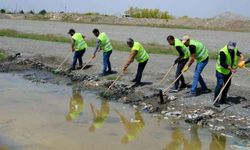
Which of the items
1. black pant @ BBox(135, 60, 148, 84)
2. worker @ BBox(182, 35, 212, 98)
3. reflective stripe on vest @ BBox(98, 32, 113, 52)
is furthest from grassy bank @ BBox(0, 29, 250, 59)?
worker @ BBox(182, 35, 212, 98)

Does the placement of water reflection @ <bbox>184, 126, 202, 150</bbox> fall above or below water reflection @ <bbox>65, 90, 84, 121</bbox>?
above

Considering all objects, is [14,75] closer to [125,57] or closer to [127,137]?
[125,57]

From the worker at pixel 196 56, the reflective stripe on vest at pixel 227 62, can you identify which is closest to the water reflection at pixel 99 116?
the worker at pixel 196 56

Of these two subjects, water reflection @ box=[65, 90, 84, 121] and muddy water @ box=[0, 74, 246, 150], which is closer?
muddy water @ box=[0, 74, 246, 150]

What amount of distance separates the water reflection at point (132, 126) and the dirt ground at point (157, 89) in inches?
26.7

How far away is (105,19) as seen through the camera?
70.9m

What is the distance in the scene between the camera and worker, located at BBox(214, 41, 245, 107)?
13.3 m

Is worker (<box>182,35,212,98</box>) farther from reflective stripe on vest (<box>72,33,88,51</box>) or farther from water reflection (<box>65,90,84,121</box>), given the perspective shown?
reflective stripe on vest (<box>72,33,88,51</box>)

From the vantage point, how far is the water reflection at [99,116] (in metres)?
12.9

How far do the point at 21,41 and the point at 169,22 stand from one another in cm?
3759

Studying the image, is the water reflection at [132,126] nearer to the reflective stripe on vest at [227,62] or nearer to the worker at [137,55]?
the worker at [137,55]

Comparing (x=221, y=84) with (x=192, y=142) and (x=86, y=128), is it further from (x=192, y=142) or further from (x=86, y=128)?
(x=86, y=128)

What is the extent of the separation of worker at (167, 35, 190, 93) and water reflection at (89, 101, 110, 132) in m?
2.35

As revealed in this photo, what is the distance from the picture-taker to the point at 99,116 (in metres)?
14.1
